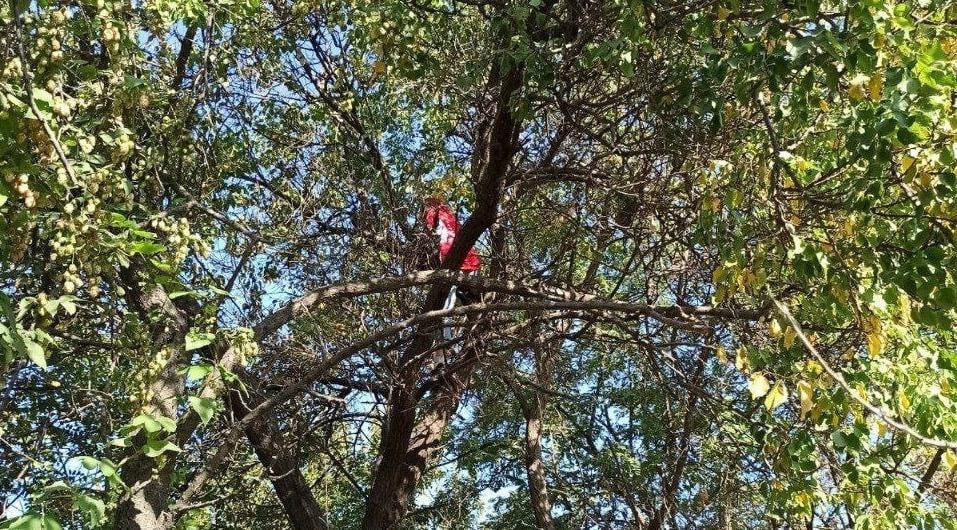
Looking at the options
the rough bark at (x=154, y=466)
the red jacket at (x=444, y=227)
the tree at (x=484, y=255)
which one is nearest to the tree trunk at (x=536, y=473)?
the tree at (x=484, y=255)

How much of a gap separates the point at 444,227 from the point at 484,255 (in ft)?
1.69

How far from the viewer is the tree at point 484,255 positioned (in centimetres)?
286

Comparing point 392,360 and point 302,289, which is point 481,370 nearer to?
point 392,360

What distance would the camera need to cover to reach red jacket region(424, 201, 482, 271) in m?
5.85

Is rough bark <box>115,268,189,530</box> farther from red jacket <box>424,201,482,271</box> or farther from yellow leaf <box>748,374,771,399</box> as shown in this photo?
yellow leaf <box>748,374,771,399</box>

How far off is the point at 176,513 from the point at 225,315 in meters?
1.30

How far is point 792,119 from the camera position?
143 inches

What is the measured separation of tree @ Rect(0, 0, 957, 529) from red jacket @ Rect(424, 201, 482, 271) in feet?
0.41

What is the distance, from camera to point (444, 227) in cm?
622

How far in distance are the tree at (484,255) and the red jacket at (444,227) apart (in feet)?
0.41

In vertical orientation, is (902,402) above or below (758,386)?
below

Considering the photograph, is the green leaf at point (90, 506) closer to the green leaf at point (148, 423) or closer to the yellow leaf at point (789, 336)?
the green leaf at point (148, 423)

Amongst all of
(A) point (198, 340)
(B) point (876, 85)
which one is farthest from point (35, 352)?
(B) point (876, 85)

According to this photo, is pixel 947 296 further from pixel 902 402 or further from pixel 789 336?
pixel 902 402
